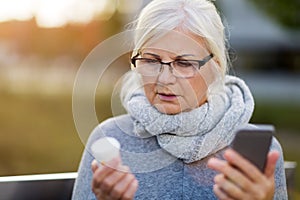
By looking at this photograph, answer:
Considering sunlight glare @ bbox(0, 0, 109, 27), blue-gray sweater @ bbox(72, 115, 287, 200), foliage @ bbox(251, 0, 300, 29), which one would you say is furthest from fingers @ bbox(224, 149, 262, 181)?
foliage @ bbox(251, 0, 300, 29)

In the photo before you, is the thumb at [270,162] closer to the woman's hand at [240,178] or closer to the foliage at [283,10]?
the woman's hand at [240,178]

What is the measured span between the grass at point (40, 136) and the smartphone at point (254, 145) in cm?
470

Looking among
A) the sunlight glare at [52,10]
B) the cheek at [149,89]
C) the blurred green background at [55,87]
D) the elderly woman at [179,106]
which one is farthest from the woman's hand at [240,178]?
the sunlight glare at [52,10]

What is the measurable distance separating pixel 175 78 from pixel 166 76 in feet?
0.09

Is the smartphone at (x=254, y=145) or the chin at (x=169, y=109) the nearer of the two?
the smartphone at (x=254, y=145)

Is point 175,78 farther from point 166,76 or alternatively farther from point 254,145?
point 254,145

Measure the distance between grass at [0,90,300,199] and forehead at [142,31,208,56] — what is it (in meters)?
4.26

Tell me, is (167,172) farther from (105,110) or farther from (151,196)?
(105,110)

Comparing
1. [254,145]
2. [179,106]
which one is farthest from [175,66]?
[254,145]

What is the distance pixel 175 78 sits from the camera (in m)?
1.97

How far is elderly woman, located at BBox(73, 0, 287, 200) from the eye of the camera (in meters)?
2.00

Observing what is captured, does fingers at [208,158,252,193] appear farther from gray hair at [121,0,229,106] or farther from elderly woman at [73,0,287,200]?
gray hair at [121,0,229,106]

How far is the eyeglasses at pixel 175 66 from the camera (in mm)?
1975

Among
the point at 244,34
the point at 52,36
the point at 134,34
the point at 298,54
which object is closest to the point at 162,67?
the point at 134,34
